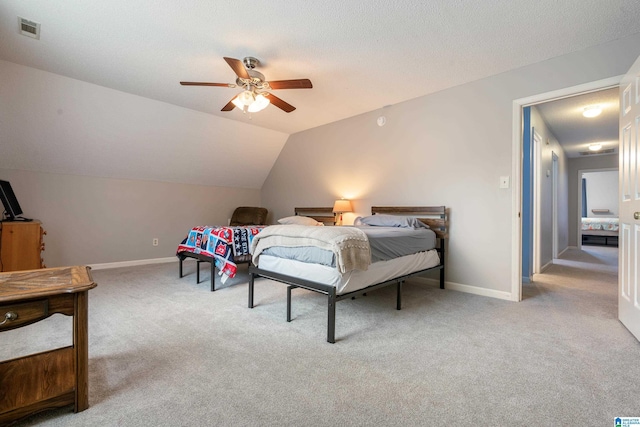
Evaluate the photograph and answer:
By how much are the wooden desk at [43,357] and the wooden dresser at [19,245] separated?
2.79 m

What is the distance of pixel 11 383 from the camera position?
1290 millimetres

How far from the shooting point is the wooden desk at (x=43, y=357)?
1.19 meters

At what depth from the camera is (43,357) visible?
4.57 ft

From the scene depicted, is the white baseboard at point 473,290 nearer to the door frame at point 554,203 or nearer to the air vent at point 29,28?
the door frame at point 554,203

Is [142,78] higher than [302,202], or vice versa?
[142,78]

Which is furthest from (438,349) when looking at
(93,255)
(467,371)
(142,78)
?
(93,255)

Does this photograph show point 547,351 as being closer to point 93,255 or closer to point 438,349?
point 438,349

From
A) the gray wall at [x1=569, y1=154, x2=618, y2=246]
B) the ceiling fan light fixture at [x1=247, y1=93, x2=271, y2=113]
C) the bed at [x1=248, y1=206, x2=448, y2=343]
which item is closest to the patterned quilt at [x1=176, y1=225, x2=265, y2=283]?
the bed at [x1=248, y1=206, x2=448, y2=343]

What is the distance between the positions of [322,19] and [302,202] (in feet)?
12.2

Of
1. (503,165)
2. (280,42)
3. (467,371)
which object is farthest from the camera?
(503,165)

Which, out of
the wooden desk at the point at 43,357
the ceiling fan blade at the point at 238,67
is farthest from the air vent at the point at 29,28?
the wooden desk at the point at 43,357

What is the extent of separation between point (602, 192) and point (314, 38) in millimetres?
11580

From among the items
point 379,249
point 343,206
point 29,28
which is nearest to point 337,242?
point 379,249

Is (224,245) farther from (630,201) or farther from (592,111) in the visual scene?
(592,111)
